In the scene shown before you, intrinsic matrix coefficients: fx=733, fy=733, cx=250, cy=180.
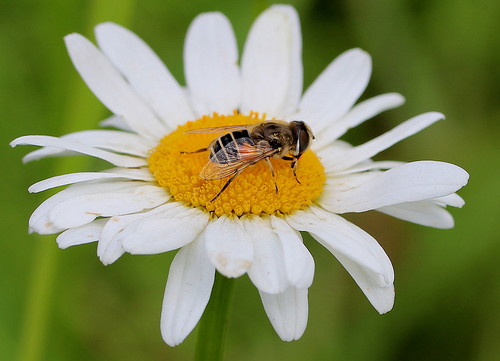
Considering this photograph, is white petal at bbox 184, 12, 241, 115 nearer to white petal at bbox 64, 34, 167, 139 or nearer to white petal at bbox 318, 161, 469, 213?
white petal at bbox 64, 34, 167, 139

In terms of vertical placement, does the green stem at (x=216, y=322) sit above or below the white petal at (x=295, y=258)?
below

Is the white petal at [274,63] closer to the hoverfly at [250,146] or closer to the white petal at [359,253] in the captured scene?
the hoverfly at [250,146]

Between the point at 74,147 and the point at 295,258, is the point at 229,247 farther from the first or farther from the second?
the point at 74,147

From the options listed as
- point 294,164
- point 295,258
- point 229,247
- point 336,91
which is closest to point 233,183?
point 294,164

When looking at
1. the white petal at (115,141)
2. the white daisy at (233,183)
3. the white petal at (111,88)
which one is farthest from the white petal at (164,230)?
the white petal at (111,88)

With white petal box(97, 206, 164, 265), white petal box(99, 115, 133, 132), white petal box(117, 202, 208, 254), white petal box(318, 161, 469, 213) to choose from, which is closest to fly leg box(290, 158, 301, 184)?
white petal box(318, 161, 469, 213)

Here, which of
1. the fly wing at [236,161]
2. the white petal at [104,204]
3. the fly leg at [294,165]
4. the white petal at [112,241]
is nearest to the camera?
the white petal at [112,241]

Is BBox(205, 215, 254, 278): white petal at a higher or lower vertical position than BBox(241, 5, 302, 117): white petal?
lower
